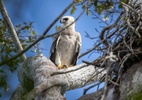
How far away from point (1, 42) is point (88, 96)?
3.80 m

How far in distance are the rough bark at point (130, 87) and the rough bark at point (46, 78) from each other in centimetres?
23

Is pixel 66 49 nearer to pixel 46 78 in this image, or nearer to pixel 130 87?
pixel 46 78

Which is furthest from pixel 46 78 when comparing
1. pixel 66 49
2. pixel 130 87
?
pixel 66 49

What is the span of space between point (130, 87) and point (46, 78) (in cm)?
84

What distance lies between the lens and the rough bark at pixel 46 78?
3.09 metres

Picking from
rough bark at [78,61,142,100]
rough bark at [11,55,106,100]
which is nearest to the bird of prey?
rough bark at [11,55,106,100]

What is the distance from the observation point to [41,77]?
3322mm

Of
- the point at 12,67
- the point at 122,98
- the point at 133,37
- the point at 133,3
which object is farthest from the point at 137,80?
the point at 12,67

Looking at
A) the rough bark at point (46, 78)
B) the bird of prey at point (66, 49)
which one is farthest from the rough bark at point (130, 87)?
the bird of prey at point (66, 49)

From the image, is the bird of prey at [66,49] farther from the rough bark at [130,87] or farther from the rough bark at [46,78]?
the rough bark at [130,87]

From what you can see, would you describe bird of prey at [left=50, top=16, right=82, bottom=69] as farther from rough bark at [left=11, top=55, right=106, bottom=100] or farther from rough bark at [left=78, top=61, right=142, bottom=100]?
rough bark at [left=78, top=61, right=142, bottom=100]

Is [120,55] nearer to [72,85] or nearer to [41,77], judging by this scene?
[41,77]

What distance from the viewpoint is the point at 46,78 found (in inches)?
130

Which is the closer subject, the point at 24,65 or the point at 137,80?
the point at 137,80
